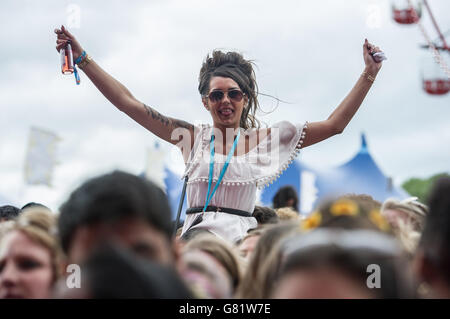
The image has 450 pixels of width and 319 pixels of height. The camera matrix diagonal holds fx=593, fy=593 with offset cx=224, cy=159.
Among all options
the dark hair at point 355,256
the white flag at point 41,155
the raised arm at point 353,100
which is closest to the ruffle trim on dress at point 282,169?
the raised arm at point 353,100

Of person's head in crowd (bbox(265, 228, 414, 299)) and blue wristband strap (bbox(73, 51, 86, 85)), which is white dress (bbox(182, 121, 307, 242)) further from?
person's head in crowd (bbox(265, 228, 414, 299))

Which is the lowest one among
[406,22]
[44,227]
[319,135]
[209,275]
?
[209,275]

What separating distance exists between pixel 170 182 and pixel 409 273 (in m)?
11.8

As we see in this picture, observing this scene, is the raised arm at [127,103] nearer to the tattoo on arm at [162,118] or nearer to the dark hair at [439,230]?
the tattoo on arm at [162,118]

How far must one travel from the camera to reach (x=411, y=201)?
3.24 meters

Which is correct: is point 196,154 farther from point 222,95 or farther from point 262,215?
point 262,215

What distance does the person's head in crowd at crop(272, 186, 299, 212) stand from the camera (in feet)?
20.1

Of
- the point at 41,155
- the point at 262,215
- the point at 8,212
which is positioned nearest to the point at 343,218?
the point at 262,215

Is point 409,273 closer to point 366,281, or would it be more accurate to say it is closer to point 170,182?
point 366,281

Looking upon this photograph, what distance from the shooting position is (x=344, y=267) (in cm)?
107

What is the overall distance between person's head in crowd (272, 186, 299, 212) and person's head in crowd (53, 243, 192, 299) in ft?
17.4
